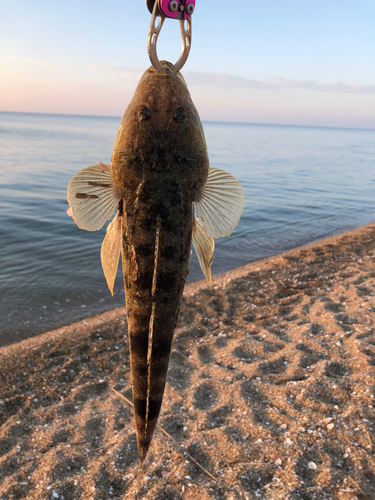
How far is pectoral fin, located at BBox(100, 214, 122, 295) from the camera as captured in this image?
1868 millimetres

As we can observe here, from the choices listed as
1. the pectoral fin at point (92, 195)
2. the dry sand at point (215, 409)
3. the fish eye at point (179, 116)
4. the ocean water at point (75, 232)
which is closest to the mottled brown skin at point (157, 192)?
the fish eye at point (179, 116)

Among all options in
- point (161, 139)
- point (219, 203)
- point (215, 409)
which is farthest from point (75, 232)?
point (161, 139)

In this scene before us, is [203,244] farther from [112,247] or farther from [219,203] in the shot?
[112,247]

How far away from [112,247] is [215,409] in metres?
3.05

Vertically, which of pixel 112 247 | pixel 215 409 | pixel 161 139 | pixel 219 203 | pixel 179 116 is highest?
pixel 179 116

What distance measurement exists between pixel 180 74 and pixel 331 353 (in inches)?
179

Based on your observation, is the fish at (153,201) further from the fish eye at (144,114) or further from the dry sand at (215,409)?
the dry sand at (215,409)

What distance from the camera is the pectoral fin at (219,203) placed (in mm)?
1965

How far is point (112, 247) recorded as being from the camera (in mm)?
1930

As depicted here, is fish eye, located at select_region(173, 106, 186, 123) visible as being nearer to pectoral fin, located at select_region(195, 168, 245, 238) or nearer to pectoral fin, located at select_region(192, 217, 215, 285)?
pectoral fin, located at select_region(195, 168, 245, 238)

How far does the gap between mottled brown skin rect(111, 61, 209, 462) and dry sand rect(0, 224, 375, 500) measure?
2271 millimetres

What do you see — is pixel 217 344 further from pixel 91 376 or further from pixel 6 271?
pixel 6 271

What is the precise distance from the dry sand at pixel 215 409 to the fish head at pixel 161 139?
298cm

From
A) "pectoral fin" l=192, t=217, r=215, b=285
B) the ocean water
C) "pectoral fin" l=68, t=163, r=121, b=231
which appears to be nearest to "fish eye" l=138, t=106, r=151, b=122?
"pectoral fin" l=68, t=163, r=121, b=231
